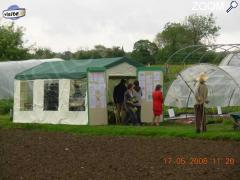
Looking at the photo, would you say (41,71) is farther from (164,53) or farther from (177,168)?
(164,53)

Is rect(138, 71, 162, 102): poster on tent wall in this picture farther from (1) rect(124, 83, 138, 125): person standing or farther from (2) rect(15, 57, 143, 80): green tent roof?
(1) rect(124, 83, 138, 125): person standing

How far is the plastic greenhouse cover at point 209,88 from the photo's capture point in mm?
28766

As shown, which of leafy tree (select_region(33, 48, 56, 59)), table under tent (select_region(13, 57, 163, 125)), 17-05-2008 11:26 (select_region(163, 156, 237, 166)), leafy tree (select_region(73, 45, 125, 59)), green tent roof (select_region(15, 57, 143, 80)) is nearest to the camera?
17-05-2008 11:26 (select_region(163, 156, 237, 166))

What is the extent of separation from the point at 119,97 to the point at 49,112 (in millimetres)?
3133

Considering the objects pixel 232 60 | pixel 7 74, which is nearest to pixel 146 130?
pixel 232 60

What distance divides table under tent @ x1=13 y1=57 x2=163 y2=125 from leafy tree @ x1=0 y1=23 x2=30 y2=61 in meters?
24.7

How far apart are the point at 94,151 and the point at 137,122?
864 cm

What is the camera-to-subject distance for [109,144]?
17516 mm

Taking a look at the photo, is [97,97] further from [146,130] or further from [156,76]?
[146,130]

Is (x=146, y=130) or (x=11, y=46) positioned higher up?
(x=11, y=46)

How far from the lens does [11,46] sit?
176ft

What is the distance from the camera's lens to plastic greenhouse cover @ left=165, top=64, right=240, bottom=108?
2877 centimetres

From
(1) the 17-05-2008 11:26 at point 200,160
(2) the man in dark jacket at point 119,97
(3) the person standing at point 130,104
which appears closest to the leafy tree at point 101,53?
(2) the man in dark jacket at point 119,97

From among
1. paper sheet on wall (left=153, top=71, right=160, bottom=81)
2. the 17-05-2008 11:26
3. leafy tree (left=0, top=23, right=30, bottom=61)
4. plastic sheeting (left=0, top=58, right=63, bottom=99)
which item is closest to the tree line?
Result: leafy tree (left=0, top=23, right=30, bottom=61)
